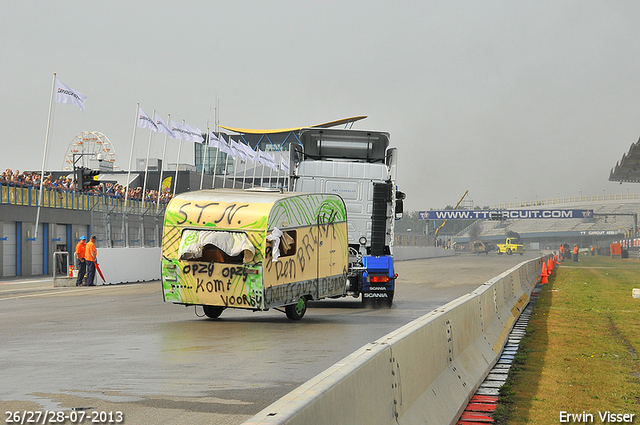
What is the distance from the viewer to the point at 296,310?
1536cm

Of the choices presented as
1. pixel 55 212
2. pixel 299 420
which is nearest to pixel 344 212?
pixel 299 420

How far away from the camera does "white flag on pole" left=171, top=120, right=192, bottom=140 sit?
152 feet

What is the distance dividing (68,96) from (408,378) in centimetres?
3369

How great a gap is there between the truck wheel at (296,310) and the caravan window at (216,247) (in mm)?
1912

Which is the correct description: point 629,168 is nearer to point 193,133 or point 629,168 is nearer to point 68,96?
point 193,133

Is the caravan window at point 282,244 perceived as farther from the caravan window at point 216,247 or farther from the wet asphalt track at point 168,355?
the wet asphalt track at point 168,355

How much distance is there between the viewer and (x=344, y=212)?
17.3m

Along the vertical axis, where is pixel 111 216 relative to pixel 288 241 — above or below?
above

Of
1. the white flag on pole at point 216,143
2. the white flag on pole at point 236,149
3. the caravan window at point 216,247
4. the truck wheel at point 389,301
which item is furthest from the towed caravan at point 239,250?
the white flag on pole at point 236,149

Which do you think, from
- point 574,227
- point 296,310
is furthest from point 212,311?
point 574,227

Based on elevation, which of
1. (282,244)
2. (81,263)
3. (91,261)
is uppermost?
(282,244)

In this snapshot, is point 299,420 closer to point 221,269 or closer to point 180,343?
point 180,343

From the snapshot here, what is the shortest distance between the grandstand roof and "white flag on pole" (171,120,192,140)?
27127mm

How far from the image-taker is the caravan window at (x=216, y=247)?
1362 cm
